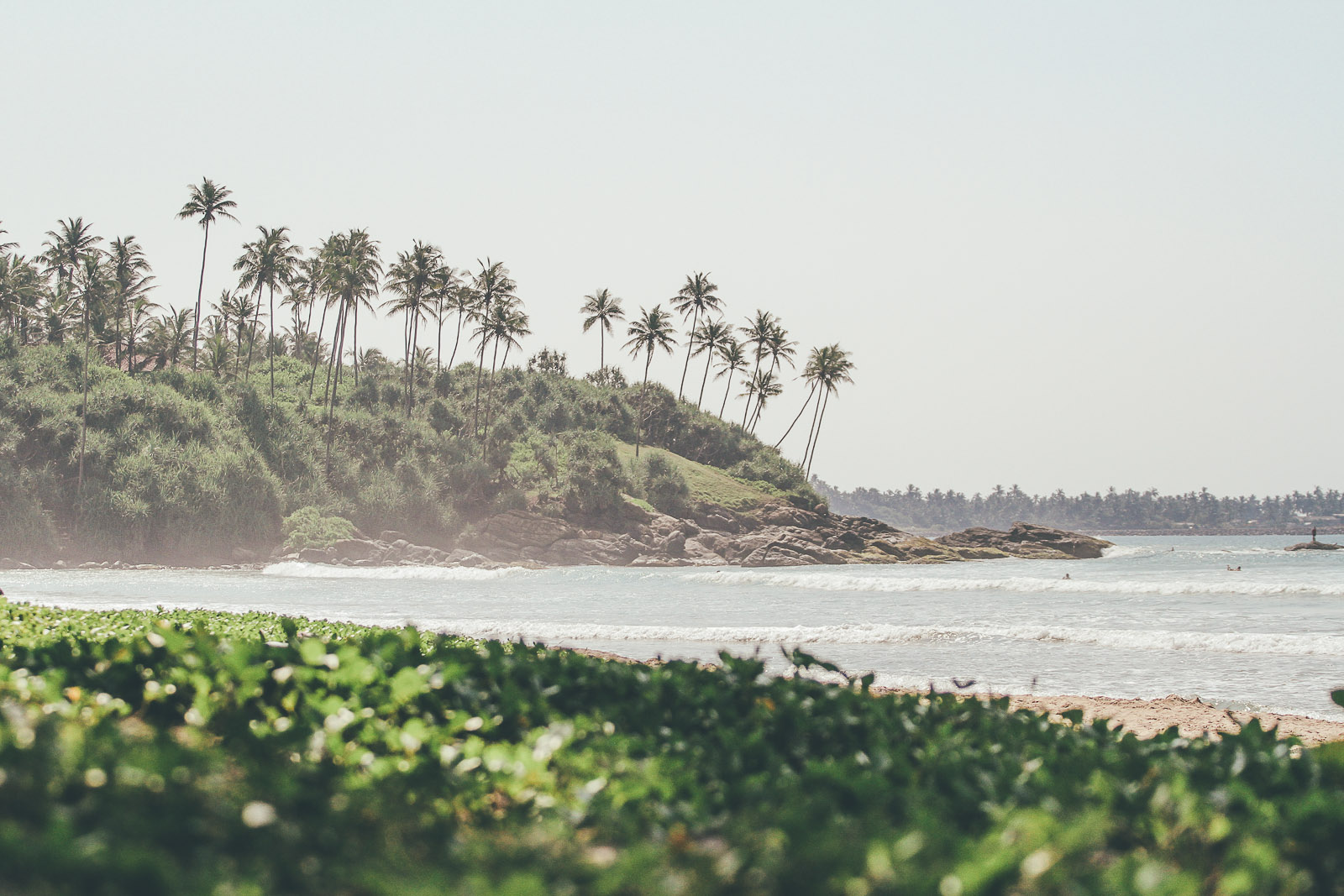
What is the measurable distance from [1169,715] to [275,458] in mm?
58999

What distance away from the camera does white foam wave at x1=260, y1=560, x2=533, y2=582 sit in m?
46.3

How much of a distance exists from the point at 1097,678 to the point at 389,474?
55821mm

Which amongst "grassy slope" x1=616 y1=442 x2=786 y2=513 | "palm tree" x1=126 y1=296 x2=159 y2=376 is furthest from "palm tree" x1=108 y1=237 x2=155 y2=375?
"grassy slope" x1=616 y1=442 x2=786 y2=513

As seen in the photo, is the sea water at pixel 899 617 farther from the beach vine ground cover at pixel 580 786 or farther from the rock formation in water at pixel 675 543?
the rock formation in water at pixel 675 543

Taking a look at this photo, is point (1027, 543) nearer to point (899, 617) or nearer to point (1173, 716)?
point (899, 617)

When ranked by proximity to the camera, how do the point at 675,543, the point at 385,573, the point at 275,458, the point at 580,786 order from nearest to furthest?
the point at 580,786 → the point at 385,573 → the point at 275,458 → the point at 675,543

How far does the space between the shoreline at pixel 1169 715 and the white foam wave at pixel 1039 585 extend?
22482mm

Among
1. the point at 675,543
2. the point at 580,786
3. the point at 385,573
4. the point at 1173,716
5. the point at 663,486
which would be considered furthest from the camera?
the point at 663,486

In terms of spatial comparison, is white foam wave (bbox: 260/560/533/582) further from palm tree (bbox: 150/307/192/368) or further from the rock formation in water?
palm tree (bbox: 150/307/192/368)

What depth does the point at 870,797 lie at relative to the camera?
2.84 m

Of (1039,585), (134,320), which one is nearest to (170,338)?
(134,320)

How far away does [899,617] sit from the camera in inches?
974

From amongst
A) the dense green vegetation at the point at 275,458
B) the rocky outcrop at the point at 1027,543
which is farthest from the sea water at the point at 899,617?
the rocky outcrop at the point at 1027,543

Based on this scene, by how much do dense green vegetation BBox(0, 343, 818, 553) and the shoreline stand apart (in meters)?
51.3
